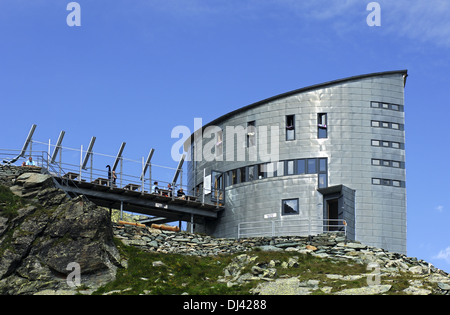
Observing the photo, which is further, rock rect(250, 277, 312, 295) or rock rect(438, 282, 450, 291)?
rock rect(250, 277, 312, 295)

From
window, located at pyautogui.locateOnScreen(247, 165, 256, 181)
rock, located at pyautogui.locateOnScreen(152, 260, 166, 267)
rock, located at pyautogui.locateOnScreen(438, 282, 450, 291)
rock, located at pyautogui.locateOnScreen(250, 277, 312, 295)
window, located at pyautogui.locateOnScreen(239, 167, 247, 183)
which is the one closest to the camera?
rock, located at pyautogui.locateOnScreen(438, 282, 450, 291)

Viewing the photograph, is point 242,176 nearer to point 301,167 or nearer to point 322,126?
point 301,167

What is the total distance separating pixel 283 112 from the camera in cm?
5681

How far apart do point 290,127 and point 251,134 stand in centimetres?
322

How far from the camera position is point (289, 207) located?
5519 cm

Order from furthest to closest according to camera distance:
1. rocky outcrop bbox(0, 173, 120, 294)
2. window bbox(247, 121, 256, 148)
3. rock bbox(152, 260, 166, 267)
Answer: window bbox(247, 121, 256, 148), rock bbox(152, 260, 166, 267), rocky outcrop bbox(0, 173, 120, 294)

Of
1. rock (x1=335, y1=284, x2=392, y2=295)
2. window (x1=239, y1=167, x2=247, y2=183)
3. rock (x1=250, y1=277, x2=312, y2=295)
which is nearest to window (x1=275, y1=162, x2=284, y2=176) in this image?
window (x1=239, y1=167, x2=247, y2=183)

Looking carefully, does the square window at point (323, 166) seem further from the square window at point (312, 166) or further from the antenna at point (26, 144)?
the antenna at point (26, 144)

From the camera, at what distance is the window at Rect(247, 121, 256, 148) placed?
58.1 metres

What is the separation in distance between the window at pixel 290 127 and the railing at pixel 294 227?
589cm

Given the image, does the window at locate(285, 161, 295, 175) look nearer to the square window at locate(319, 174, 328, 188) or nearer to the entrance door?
the square window at locate(319, 174, 328, 188)

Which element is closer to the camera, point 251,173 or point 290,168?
point 290,168

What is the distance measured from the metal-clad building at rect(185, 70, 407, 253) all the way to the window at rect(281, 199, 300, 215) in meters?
0.02
